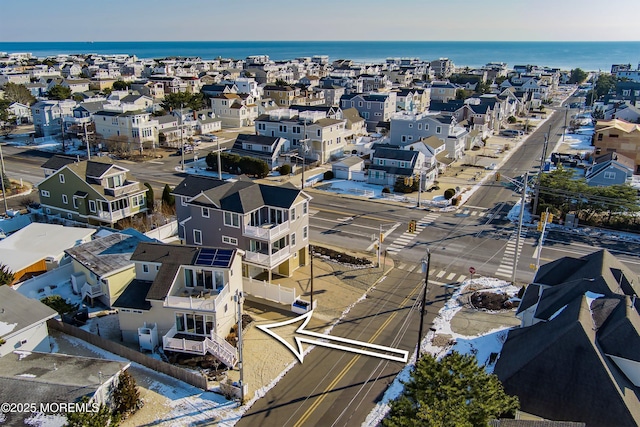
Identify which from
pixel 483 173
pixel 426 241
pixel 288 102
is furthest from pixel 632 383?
pixel 288 102

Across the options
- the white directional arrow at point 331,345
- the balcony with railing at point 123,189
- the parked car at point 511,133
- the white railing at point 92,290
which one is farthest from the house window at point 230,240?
the parked car at point 511,133

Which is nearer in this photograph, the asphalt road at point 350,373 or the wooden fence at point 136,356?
the asphalt road at point 350,373

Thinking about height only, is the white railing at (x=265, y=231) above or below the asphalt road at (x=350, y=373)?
above

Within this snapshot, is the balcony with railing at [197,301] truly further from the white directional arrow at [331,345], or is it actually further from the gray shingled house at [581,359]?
the gray shingled house at [581,359]

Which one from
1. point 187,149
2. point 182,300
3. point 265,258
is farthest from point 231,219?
point 187,149

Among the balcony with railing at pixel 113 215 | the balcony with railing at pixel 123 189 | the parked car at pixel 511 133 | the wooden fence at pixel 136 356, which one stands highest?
the balcony with railing at pixel 123 189

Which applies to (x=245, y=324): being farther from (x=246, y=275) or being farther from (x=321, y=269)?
(x=321, y=269)

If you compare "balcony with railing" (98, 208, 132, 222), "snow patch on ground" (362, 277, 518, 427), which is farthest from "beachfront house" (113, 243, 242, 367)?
"balcony with railing" (98, 208, 132, 222)
